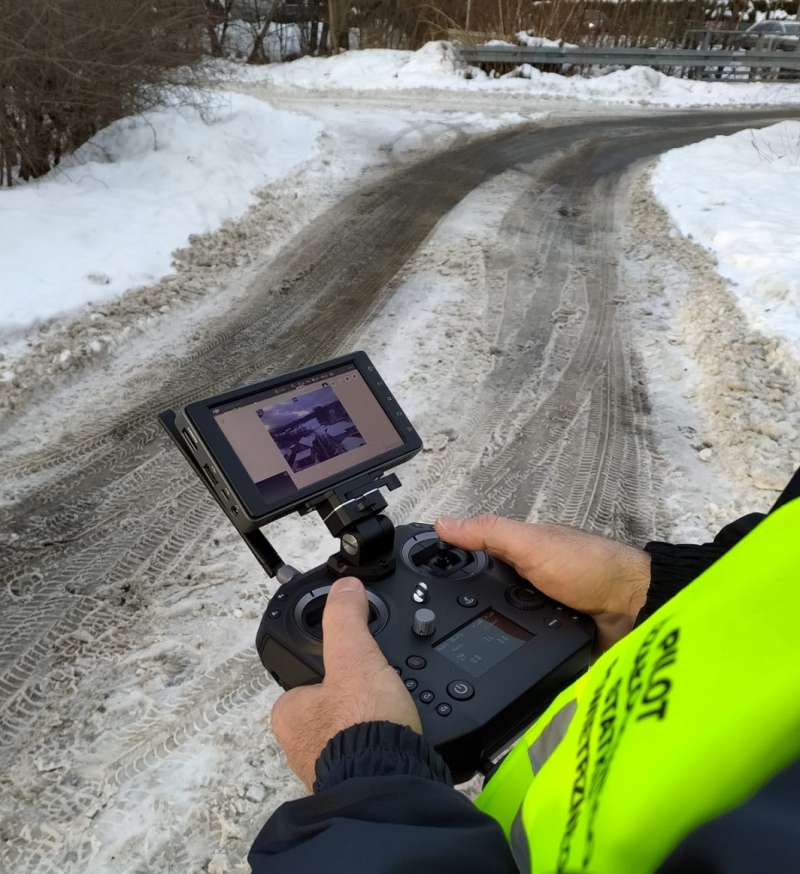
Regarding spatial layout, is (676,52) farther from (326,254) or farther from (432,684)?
(432,684)

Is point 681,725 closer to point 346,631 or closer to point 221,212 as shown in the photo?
point 346,631

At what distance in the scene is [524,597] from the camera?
1361 millimetres

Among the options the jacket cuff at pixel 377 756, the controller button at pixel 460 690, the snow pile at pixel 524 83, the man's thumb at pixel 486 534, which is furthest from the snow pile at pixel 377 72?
the jacket cuff at pixel 377 756

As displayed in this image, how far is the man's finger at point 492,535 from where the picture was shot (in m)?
1.54

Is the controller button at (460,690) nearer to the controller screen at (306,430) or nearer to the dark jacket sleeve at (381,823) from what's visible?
the dark jacket sleeve at (381,823)

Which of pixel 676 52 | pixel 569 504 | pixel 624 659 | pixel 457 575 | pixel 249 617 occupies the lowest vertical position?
pixel 676 52

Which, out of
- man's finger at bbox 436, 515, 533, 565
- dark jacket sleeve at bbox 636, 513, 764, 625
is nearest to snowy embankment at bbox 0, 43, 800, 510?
dark jacket sleeve at bbox 636, 513, 764, 625

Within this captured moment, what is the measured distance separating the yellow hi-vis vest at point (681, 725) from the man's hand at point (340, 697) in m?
0.31

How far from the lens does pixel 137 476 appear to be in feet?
10.8

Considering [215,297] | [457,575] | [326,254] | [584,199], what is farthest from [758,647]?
[584,199]

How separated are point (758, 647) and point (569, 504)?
263 cm

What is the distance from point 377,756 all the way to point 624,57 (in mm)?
18445

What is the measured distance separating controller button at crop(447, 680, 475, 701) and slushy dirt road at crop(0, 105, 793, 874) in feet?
3.74

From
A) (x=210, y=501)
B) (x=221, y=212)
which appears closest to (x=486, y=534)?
(x=210, y=501)
